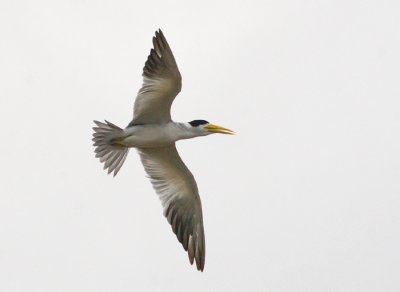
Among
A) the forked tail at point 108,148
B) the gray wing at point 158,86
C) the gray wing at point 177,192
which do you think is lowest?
the gray wing at point 177,192

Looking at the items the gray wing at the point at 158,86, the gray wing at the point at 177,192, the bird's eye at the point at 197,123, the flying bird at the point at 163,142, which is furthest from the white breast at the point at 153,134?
the gray wing at the point at 177,192

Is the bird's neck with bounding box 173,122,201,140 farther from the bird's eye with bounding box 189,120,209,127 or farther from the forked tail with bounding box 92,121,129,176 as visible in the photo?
the forked tail with bounding box 92,121,129,176

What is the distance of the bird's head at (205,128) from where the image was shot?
1902cm

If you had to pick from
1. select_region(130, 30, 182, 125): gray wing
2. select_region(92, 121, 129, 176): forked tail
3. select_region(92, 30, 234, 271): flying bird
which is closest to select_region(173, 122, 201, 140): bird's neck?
select_region(92, 30, 234, 271): flying bird

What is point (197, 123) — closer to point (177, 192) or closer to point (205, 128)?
point (205, 128)

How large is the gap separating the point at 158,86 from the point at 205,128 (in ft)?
3.74

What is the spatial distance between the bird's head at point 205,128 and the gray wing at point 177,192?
71cm

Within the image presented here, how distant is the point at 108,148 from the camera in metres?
19.2

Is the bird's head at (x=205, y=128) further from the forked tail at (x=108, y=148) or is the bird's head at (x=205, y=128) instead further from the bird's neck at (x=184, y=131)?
the forked tail at (x=108, y=148)

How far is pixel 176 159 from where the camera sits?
64.6ft

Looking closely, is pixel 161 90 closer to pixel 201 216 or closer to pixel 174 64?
pixel 174 64

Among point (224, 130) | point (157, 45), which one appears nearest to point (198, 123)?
point (224, 130)

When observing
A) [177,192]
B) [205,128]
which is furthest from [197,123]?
[177,192]

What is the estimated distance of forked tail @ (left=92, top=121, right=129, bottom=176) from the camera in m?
19.0
